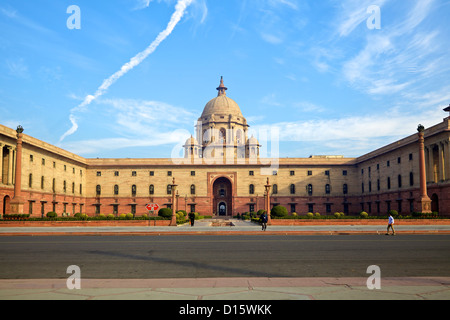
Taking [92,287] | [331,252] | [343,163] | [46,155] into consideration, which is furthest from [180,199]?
[92,287]

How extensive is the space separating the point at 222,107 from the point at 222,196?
2242 cm

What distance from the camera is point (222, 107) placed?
87.6 meters

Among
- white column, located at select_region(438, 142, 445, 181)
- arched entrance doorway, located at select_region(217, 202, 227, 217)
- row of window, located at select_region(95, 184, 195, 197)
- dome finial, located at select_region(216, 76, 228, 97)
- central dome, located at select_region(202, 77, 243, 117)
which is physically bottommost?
arched entrance doorway, located at select_region(217, 202, 227, 217)

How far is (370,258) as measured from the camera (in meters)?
11.8

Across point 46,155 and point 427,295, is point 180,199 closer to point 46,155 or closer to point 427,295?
point 46,155

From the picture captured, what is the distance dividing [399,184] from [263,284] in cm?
5180

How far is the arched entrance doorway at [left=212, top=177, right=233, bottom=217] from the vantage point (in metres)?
73.7

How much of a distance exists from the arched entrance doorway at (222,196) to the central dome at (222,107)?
61.8ft

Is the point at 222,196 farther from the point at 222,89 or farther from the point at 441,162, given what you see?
the point at 441,162

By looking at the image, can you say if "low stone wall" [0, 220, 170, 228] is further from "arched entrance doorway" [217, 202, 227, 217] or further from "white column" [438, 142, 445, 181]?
"arched entrance doorway" [217, 202, 227, 217]

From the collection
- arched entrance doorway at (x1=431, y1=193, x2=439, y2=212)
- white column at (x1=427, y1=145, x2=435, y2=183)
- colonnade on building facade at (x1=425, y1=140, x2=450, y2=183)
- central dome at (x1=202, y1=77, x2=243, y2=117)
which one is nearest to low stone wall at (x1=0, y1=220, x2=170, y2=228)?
colonnade on building facade at (x1=425, y1=140, x2=450, y2=183)

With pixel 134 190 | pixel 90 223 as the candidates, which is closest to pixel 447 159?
pixel 90 223

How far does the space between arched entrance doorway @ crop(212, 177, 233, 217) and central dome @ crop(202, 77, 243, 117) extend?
61.8 ft

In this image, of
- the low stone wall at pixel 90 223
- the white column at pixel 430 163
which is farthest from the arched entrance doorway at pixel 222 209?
the low stone wall at pixel 90 223
